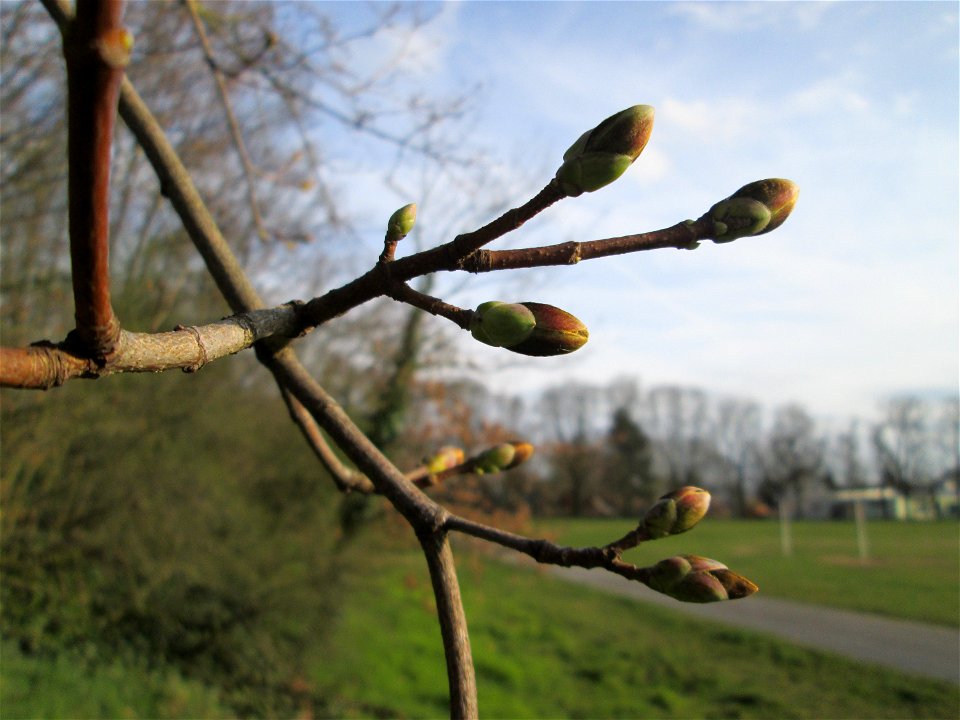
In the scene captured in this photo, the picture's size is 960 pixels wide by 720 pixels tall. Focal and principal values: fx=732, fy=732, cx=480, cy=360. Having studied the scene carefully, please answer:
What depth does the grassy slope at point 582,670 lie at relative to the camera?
9438 mm

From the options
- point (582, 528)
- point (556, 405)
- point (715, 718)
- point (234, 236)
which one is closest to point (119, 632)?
point (234, 236)

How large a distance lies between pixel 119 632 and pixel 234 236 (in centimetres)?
514

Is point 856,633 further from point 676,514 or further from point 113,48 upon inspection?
point 113,48

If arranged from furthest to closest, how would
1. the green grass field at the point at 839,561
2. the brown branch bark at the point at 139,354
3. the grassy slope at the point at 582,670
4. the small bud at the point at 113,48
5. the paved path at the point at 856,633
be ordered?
the green grass field at the point at 839,561 < the paved path at the point at 856,633 < the grassy slope at the point at 582,670 < the brown branch bark at the point at 139,354 < the small bud at the point at 113,48

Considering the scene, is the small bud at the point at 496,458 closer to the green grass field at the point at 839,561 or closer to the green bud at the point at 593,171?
the green bud at the point at 593,171

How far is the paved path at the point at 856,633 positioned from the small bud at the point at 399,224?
8.64 metres

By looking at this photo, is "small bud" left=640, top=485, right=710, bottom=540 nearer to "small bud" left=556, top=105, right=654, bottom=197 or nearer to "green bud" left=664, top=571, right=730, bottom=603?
"green bud" left=664, top=571, right=730, bottom=603

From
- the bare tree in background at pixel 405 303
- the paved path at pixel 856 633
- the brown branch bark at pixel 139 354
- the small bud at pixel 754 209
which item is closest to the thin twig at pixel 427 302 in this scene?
the bare tree in background at pixel 405 303

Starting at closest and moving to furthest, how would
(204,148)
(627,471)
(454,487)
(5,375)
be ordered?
(5,375)
(204,148)
(454,487)
(627,471)

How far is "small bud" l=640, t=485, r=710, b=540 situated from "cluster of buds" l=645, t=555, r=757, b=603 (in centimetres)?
6

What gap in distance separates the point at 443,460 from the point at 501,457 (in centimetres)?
17

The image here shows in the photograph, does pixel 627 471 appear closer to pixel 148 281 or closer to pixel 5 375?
pixel 148 281

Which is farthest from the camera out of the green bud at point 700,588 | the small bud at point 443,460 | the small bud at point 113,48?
the small bud at point 443,460

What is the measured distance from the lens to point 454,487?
38.4 ft
